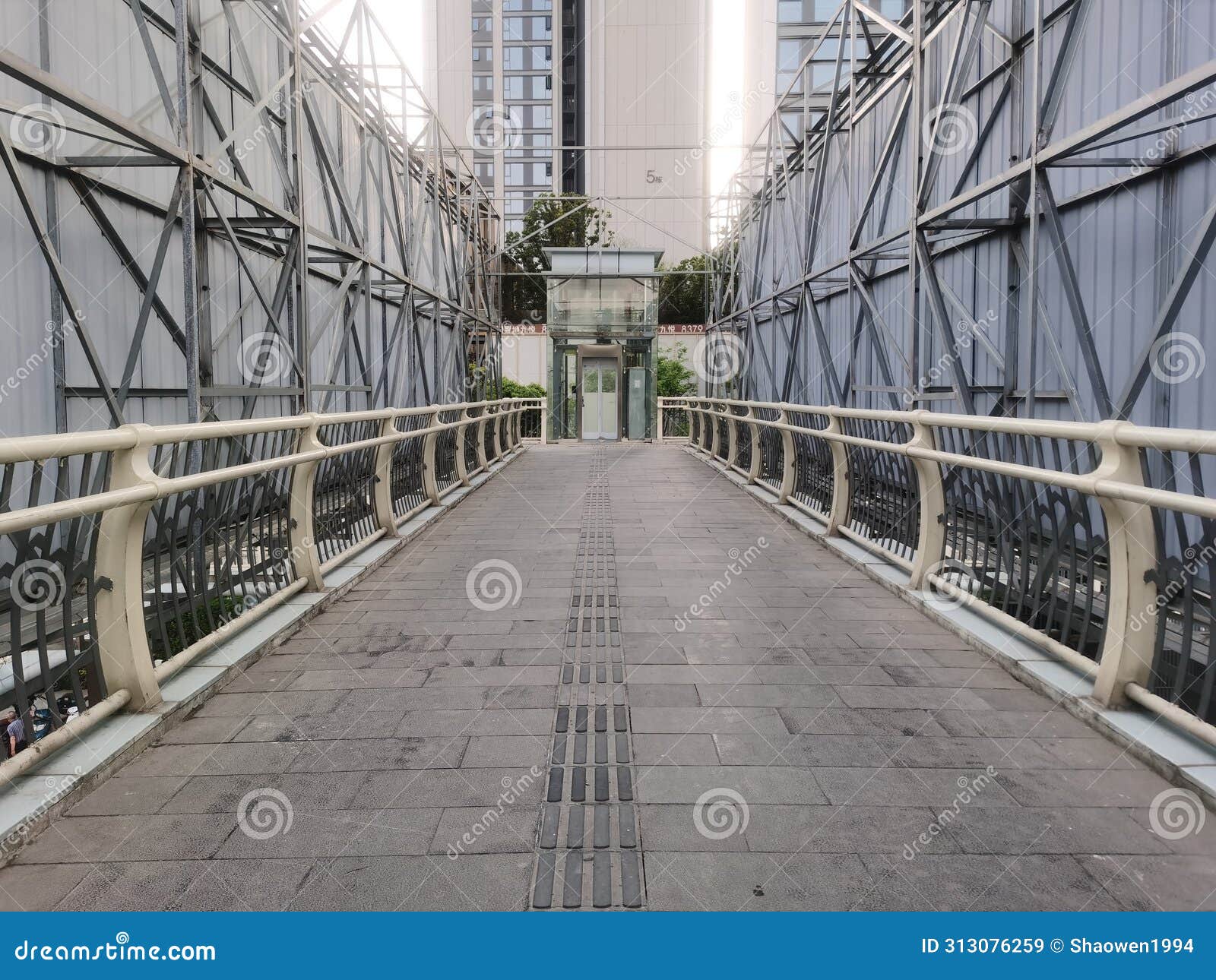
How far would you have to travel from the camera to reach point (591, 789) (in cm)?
296

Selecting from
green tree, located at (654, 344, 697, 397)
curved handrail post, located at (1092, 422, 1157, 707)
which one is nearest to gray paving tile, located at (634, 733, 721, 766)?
curved handrail post, located at (1092, 422, 1157, 707)

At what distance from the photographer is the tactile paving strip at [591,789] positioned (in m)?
2.37

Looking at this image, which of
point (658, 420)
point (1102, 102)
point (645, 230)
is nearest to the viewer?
point (1102, 102)

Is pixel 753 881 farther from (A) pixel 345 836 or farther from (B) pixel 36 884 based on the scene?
(B) pixel 36 884

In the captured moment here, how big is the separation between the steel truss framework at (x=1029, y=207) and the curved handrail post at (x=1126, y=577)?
2811 millimetres

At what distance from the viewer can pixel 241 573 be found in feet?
15.6

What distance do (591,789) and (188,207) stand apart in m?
5.82

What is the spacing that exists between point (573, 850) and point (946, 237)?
352 inches

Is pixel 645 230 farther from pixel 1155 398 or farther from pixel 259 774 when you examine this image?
pixel 259 774

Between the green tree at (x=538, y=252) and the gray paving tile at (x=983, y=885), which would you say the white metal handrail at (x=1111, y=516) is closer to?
the gray paving tile at (x=983, y=885)

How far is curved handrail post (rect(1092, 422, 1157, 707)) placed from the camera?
130 inches

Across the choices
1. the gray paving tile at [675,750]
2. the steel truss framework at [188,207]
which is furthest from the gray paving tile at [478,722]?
the steel truss framework at [188,207]

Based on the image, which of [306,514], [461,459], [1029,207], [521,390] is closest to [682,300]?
[521,390]

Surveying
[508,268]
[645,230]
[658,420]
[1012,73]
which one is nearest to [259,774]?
[1012,73]
